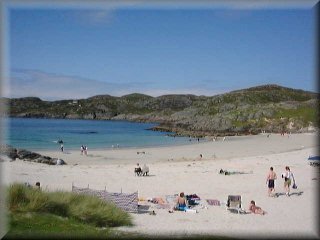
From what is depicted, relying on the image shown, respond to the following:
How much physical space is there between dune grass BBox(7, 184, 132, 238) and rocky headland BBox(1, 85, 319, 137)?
2.50 metres

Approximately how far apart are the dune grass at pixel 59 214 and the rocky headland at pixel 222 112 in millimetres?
2501

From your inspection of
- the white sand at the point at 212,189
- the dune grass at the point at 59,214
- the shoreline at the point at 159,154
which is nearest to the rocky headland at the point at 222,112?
the dune grass at the point at 59,214

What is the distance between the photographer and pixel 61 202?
437 inches

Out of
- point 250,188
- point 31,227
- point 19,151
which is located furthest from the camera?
point 19,151

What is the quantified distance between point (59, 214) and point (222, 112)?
9556 cm

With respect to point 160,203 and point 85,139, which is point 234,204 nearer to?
point 160,203

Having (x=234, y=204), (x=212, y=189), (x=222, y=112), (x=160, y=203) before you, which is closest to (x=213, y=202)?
(x=234, y=204)

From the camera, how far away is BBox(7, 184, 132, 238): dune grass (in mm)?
9211

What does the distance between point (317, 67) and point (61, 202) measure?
710 cm

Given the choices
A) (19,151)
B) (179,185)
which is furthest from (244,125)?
(179,185)

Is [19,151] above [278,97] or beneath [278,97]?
beneath

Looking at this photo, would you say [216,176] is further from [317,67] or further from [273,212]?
[317,67]

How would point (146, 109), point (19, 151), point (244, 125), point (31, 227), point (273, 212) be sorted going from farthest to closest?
point (146, 109) < point (244, 125) < point (19, 151) < point (273, 212) < point (31, 227)

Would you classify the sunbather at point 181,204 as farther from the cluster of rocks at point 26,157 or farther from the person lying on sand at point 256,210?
the cluster of rocks at point 26,157
